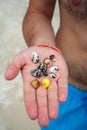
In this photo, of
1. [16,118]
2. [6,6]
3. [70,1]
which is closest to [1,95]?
[16,118]

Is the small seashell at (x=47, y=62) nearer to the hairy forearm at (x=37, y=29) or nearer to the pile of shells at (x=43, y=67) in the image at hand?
the pile of shells at (x=43, y=67)

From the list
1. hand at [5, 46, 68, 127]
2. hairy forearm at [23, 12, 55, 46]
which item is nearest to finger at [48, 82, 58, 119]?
hand at [5, 46, 68, 127]

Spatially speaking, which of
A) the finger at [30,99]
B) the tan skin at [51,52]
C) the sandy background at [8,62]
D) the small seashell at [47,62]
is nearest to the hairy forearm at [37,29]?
the tan skin at [51,52]

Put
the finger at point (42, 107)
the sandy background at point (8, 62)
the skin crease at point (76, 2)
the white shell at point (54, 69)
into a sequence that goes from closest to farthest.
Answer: the finger at point (42, 107)
the white shell at point (54, 69)
the skin crease at point (76, 2)
the sandy background at point (8, 62)

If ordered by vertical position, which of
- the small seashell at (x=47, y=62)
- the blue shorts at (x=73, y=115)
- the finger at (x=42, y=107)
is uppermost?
the small seashell at (x=47, y=62)

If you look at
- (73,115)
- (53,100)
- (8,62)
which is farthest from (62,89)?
(8,62)

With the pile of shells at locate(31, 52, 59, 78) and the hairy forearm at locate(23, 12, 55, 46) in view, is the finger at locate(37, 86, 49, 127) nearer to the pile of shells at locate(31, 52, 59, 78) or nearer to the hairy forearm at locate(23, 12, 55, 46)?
the pile of shells at locate(31, 52, 59, 78)
